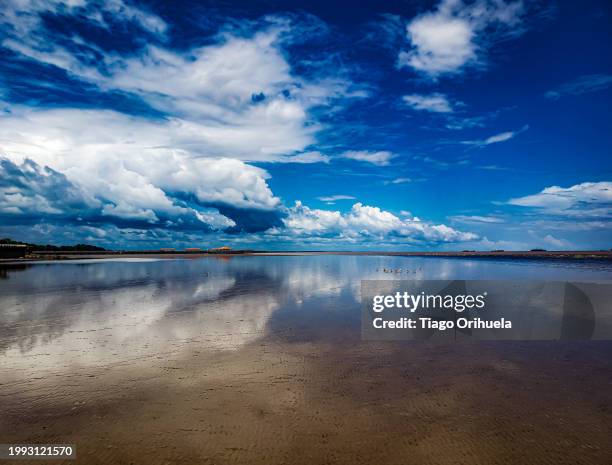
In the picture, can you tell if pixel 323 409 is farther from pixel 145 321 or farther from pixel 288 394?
pixel 145 321

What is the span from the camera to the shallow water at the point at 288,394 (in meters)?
7.21

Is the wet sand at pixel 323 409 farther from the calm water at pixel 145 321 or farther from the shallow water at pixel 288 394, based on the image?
the calm water at pixel 145 321

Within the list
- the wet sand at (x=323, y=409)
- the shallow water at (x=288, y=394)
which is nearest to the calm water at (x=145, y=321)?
the shallow water at (x=288, y=394)

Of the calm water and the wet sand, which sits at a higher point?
the wet sand

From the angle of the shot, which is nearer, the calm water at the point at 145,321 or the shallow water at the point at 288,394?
the shallow water at the point at 288,394

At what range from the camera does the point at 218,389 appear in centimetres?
982

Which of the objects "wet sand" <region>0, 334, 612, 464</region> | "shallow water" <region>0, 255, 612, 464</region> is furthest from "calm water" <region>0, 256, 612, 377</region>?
"wet sand" <region>0, 334, 612, 464</region>

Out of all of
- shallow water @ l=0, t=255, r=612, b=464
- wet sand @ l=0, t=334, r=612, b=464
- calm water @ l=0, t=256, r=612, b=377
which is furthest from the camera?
calm water @ l=0, t=256, r=612, b=377

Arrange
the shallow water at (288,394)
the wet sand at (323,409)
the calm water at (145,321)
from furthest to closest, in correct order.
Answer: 1. the calm water at (145,321)
2. the shallow water at (288,394)
3. the wet sand at (323,409)

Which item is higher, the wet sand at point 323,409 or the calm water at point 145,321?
the wet sand at point 323,409

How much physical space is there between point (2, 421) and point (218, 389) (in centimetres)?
503

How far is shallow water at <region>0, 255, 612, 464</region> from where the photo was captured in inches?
284

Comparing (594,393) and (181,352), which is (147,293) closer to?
(181,352)

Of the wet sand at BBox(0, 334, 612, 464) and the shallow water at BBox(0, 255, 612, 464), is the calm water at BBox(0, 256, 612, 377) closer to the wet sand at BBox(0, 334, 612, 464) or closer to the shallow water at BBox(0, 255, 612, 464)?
the shallow water at BBox(0, 255, 612, 464)
